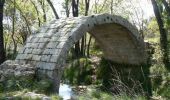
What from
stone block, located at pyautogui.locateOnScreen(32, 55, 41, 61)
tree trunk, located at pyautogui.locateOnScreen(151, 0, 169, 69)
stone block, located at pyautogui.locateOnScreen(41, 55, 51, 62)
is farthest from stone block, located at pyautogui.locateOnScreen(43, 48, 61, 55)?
tree trunk, located at pyautogui.locateOnScreen(151, 0, 169, 69)

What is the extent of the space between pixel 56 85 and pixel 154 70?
5.88m

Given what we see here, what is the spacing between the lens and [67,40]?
10.2m

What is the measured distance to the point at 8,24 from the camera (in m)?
32.0

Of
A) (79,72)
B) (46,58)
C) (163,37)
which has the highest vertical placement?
(163,37)

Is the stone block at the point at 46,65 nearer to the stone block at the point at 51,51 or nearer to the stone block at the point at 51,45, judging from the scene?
the stone block at the point at 51,51

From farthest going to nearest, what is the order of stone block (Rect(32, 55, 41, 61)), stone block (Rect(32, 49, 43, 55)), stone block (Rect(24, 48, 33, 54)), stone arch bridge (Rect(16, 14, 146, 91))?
stone block (Rect(24, 48, 33, 54)) → stone block (Rect(32, 49, 43, 55)) → stone block (Rect(32, 55, 41, 61)) → stone arch bridge (Rect(16, 14, 146, 91))

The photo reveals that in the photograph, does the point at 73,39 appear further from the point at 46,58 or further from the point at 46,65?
the point at 46,65

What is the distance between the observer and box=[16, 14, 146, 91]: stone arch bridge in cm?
983

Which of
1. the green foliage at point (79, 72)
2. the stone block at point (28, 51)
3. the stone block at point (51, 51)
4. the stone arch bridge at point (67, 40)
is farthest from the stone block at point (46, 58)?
the green foliage at point (79, 72)

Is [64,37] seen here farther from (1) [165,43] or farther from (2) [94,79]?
(2) [94,79]

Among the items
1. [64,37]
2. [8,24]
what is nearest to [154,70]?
[64,37]

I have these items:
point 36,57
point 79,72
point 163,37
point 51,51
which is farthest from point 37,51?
point 79,72

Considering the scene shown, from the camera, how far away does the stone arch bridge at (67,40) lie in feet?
32.2

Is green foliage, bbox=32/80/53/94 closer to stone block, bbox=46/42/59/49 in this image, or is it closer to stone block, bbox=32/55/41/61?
stone block, bbox=32/55/41/61
